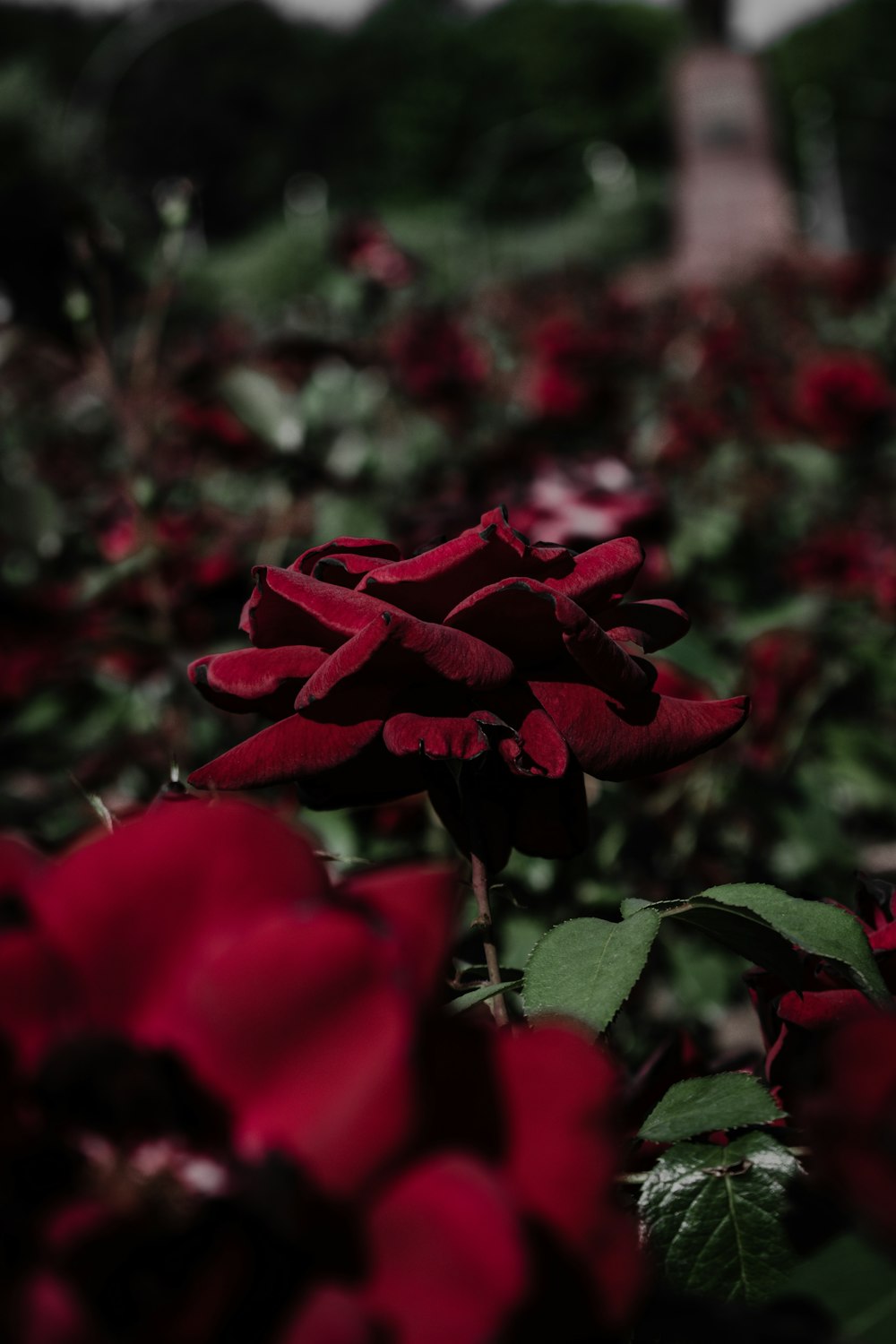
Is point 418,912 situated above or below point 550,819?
above

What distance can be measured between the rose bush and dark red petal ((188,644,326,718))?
0.15 m

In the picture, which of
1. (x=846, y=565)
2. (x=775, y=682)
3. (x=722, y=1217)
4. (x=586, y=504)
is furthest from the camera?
(x=846, y=565)

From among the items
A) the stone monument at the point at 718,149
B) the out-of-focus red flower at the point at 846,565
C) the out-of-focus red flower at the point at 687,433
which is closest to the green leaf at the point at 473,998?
the out-of-focus red flower at the point at 846,565

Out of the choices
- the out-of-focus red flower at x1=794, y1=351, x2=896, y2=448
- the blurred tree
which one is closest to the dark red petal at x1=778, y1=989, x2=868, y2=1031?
the out-of-focus red flower at x1=794, y1=351, x2=896, y2=448

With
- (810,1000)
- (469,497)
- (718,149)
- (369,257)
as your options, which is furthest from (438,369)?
(718,149)

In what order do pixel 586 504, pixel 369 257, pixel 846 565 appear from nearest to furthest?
pixel 586 504, pixel 846 565, pixel 369 257

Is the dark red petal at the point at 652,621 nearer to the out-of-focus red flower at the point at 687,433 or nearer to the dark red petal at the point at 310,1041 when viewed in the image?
the dark red petal at the point at 310,1041

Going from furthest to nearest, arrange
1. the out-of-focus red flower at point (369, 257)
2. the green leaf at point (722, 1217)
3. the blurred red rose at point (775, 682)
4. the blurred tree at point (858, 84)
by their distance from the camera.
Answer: the blurred tree at point (858, 84) < the out-of-focus red flower at point (369, 257) < the blurred red rose at point (775, 682) < the green leaf at point (722, 1217)

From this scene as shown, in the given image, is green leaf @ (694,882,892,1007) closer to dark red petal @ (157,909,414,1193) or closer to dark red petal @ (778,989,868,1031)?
dark red petal @ (778,989,868,1031)

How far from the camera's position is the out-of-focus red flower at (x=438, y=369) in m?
→ 2.12

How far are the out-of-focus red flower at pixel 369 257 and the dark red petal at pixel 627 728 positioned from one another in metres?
1.80

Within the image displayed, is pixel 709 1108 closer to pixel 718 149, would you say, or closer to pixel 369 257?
pixel 369 257

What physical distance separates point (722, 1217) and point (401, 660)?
0.18 meters

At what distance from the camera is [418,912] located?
0.23 meters
